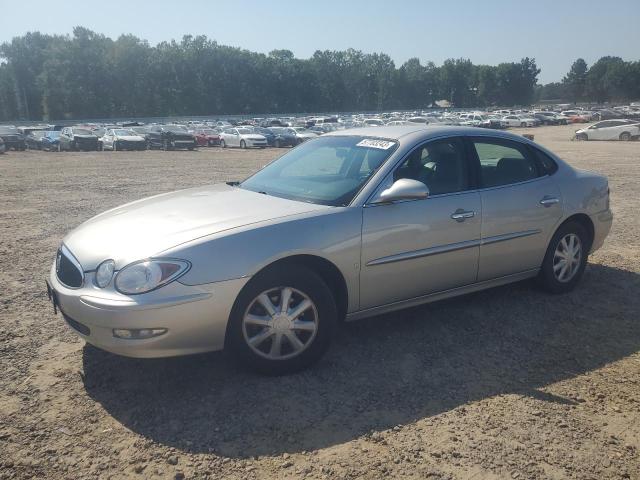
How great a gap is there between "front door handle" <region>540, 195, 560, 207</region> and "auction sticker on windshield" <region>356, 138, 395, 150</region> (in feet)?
Result: 5.27

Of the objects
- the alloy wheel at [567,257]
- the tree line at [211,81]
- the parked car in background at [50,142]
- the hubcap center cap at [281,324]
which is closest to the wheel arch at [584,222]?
the alloy wheel at [567,257]

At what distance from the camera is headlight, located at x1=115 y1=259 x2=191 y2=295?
3293mm

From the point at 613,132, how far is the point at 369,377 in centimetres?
3865

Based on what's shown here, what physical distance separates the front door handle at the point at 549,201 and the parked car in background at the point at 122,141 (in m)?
32.1

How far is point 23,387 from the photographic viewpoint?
11.8 feet

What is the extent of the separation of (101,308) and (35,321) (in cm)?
182

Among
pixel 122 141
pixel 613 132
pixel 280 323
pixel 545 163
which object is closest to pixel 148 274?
pixel 280 323

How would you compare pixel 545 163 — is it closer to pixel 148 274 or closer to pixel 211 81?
pixel 148 274

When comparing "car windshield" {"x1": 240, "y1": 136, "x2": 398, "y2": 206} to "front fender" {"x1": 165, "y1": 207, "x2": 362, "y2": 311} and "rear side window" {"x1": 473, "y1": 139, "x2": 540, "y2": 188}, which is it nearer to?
"front fender" {"x1": 165, "y1": 207, "x2": 362, "y2": 311}

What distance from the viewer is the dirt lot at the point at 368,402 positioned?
286cm

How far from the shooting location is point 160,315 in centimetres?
326

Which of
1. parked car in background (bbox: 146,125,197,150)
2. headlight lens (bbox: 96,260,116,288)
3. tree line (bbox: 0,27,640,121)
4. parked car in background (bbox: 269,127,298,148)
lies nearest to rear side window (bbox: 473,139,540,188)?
headlight lens (bbox: 96,260,116,288)

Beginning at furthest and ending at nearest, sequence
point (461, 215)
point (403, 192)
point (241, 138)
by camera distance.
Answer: point (241, 138), point (461, 215), point (403, 192)

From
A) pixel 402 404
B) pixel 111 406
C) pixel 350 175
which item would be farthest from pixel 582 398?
pixel 111 406
